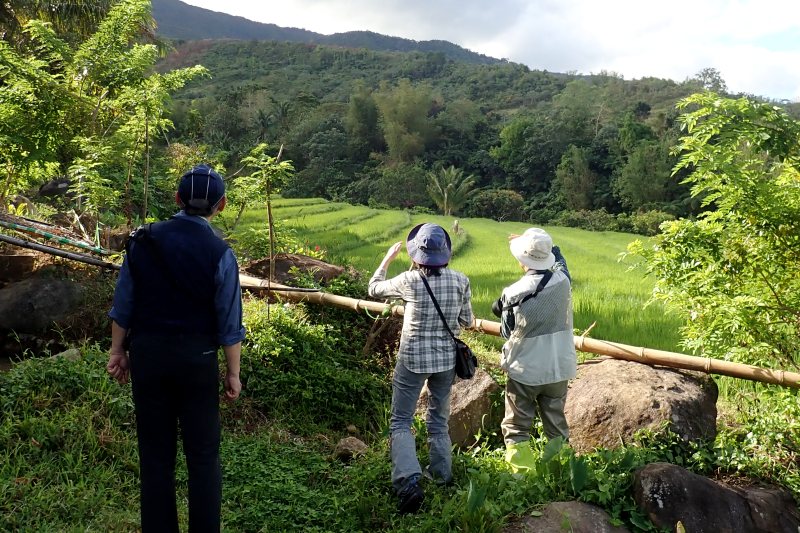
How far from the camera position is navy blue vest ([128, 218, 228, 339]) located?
253 cm

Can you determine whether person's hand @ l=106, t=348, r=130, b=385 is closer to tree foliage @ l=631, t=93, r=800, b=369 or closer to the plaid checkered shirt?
the plaid checkered shirt

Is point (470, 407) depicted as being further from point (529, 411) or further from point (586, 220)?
point (586, 220)

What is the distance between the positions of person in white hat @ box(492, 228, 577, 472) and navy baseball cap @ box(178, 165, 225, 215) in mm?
1882

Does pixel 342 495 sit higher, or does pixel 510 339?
pixel 510 339

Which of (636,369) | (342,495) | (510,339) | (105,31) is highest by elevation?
(105,31)

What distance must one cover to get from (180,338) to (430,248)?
148cm

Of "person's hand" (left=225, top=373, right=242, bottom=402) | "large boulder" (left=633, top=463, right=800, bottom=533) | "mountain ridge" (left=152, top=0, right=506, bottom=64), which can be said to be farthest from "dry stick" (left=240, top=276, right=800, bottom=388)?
"mountain ridge" (left=152, top=0, right=506, bottom=64)

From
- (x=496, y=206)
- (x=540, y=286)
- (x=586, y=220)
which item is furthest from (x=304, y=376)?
(x=496, y=206)

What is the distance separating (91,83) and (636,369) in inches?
278

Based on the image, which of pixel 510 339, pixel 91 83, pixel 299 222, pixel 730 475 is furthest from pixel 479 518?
pixel 299 222

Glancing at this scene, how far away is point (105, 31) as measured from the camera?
7.45 m

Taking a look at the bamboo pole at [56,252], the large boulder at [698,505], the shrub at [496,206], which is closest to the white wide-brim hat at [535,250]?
the large boulder at [698,505]

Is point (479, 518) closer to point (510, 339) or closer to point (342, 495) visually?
point (342, 495)

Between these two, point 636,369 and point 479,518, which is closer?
point 479,518
